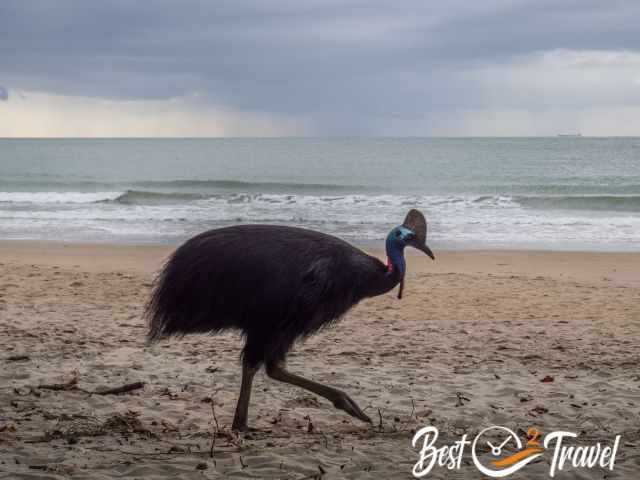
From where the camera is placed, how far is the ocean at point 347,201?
1898cm

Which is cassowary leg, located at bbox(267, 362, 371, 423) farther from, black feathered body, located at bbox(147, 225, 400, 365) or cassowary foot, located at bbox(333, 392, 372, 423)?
black feathered body, located at bbox(147, 225, 400, 365)

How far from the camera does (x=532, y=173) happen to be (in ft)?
142

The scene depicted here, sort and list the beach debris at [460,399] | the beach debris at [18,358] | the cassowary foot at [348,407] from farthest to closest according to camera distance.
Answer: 1. the beach debris at [18,358]
2. the beach debris at [460,399]
3. the cassowary foot at [348,407]

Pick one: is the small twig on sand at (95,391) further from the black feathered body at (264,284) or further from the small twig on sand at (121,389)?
the black feathered body at (264,284)

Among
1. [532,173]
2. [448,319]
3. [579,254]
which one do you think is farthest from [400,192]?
[448,319]

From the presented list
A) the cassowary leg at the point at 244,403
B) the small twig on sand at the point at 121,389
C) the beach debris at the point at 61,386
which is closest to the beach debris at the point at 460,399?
the cassowary leg at the point at 244,403

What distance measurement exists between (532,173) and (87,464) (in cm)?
4116

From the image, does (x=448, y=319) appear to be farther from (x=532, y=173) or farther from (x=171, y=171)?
(x=171, y=171)

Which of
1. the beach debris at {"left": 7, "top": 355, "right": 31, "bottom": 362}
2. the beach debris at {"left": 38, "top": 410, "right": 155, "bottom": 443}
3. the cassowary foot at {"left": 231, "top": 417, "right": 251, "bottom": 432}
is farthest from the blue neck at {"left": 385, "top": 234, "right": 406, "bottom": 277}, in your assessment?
the beach debris at {"left": 7, "top": 355, "right": 31, "bottom": 362}

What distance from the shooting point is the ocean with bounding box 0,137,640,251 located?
62.3 feet

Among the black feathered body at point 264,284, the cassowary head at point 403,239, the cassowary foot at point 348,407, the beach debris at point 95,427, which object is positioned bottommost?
the beach debris at point 95,427

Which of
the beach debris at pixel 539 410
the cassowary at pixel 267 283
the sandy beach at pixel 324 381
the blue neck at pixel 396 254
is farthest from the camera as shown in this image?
the beach debris at pixel 539 410

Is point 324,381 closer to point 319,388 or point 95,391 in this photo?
point 319,388

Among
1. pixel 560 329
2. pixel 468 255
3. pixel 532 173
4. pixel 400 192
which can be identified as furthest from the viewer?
pixel 532 173
